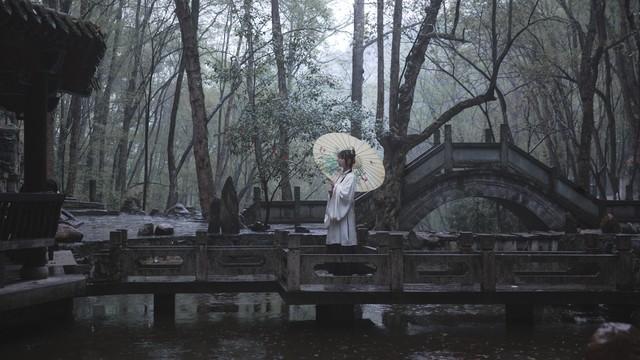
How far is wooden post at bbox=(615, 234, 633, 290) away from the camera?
9.84 m

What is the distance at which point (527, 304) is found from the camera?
10.1 metres

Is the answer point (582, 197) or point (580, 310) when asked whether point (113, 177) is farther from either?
point (580, 310)

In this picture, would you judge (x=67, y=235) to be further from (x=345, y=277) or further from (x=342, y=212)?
(x=345, y=277)

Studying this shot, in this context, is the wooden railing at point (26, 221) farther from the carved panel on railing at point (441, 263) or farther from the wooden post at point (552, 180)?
the wooden post at point (552, 180)

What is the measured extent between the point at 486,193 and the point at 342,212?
530 inches

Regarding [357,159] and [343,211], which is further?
[357,159]

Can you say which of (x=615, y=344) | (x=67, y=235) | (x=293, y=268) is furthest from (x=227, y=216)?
(x=615, y=344)

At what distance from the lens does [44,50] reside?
918cm

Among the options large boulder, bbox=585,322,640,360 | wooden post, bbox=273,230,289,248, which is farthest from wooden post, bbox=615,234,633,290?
large boulder, bbox=585,322,640,360

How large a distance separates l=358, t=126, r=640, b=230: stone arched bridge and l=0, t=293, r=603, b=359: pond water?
9683mm

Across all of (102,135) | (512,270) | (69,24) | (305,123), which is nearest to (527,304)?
(512,270)

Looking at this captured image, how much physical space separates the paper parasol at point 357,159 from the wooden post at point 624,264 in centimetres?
399

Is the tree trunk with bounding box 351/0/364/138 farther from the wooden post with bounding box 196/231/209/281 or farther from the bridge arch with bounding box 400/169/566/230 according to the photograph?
the wooden post with bounding box 196/231/209/281

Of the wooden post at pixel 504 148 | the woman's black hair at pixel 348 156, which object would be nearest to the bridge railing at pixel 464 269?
the woman's black hair at pixel 348 156
